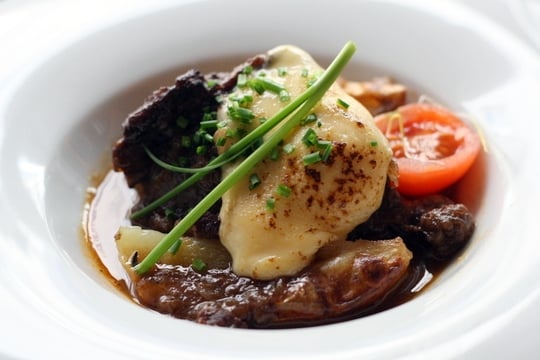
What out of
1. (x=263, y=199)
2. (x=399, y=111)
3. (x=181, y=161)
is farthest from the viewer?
(x=399, y=111)

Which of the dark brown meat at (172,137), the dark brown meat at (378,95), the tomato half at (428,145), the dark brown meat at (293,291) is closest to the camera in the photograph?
the dark brown meat at (293,291)

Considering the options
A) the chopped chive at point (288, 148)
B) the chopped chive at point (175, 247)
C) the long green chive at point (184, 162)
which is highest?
the chopped chive at point (288, 148)

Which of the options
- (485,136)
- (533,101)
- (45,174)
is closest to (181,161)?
(45,174)

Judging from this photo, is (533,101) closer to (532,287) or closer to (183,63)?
(532,287)

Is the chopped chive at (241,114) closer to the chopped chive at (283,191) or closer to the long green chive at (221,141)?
the long green chive at (221,141)

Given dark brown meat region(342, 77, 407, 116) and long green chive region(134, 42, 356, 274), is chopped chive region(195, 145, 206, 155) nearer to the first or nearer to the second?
long green chive region(134, 42, 356, 274)

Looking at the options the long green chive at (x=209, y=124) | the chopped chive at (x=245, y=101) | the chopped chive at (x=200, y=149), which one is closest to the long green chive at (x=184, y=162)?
the chopped chive at (x=200, y=149)

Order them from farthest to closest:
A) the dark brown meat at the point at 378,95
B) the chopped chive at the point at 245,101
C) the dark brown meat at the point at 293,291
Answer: the dark brown meat at the point at 378,95 → the chopped chive at the point at 245,101 → the dark brown meat at the point at 293,291

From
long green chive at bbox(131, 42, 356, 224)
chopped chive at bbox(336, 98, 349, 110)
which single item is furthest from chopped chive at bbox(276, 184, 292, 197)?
chopped chive at bbox(336, 98, 349, 110)
